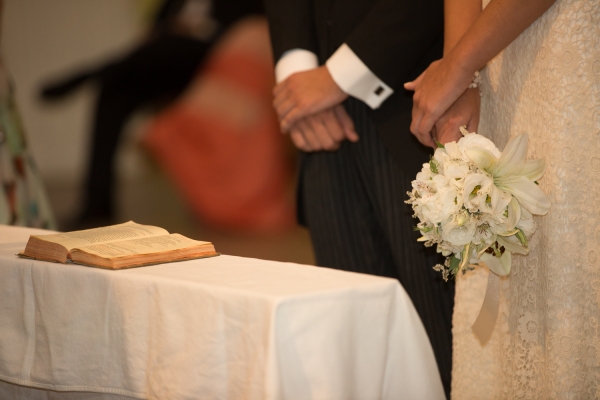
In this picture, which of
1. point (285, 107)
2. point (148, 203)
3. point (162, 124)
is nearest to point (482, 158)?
point (285, 107)

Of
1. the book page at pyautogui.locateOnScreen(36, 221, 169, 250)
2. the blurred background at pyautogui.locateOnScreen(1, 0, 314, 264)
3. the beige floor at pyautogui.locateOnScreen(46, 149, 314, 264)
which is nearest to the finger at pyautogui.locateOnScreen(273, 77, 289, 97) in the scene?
the book page at pyautogui.locateOnScreen(36, 221, 169, 250)

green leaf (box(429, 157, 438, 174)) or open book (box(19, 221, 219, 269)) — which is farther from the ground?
green leaf (box(429, 157, 438, 174))

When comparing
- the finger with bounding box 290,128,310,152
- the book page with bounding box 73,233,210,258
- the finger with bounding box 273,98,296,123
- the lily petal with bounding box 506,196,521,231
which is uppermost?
the finger with bounding box 273,98,296,123

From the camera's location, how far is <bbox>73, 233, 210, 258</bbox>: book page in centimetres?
123

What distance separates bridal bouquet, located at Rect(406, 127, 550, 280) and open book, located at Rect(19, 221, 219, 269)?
1.48 ft

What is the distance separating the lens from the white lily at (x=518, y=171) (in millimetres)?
1229

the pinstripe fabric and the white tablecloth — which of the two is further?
the pinstripe fabric

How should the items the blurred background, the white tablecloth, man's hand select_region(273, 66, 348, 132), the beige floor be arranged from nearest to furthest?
1. the white tablecloth
2. man's hand select_region(273, 66, 348, 132)
3. the blurred background
4. the beige floor

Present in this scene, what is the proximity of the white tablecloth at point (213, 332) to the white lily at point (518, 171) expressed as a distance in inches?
12.2

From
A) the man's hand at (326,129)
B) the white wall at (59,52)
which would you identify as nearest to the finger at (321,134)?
the man's hand at (326,129)

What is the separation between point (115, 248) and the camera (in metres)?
1.26

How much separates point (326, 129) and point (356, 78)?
0.60ft

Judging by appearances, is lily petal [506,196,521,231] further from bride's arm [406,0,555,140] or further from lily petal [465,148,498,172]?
bride's arm [406,0,555,140]

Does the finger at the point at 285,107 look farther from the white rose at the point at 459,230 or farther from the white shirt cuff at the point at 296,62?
the white rose at the point at 459,230
